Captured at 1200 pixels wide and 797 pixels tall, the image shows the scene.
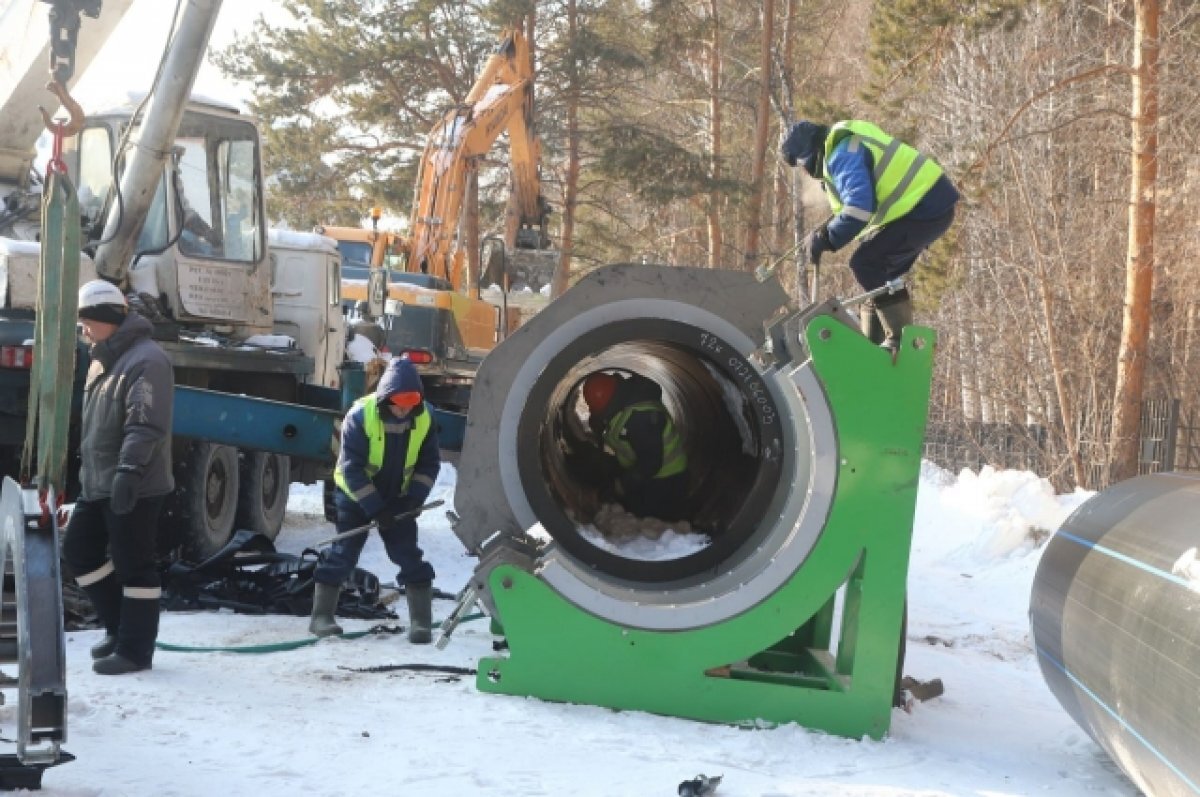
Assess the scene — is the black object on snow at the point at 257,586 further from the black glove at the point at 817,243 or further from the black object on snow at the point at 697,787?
the black object on snow at the point at 697,787

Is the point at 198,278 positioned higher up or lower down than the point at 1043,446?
higher up

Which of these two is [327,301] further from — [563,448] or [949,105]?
[949,105]

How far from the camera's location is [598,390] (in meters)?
8.33

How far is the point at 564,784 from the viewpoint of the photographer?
429 centimetres

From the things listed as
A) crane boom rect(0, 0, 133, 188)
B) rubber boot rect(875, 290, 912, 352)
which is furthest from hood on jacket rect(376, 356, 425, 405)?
crane boom rect(0, 0, 133, 188)

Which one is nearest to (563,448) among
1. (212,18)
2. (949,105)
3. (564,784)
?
(212,18)

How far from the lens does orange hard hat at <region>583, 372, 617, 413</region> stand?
8.29m

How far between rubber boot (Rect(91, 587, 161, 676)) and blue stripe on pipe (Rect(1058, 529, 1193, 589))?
356cm

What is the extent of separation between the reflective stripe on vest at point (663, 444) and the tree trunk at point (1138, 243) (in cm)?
777

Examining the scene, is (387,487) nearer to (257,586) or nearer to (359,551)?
(359,551)

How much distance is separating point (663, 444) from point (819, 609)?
2.59 meters

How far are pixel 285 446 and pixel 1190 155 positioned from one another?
14114mm

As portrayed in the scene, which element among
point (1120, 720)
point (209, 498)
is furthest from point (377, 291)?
point (1120, 720)

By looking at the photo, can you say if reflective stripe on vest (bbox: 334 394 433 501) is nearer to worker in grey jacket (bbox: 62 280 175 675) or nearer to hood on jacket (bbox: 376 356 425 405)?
hood on jacket (bbox: 376 356 425 405)
